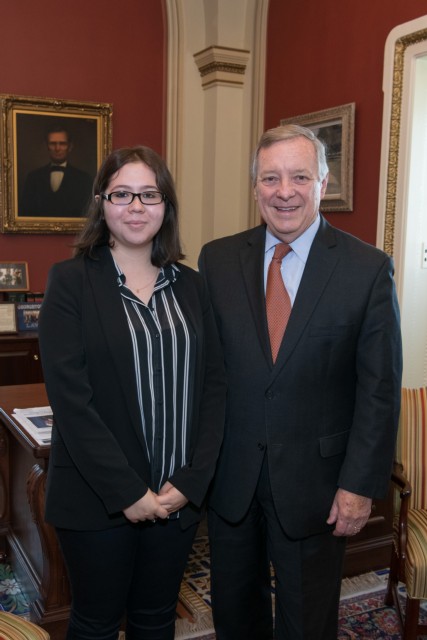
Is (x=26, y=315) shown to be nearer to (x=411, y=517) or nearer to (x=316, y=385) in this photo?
(x=411, y=517)

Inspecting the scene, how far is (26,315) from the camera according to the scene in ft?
15.8

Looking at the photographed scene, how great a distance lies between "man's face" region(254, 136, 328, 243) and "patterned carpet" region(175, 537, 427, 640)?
170 centimetres

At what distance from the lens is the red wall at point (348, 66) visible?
400 cm

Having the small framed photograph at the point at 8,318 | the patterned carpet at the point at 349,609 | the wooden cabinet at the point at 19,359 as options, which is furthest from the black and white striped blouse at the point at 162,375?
the small framed photograph at the point at 8,318

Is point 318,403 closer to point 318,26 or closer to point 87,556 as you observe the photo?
point 87,556

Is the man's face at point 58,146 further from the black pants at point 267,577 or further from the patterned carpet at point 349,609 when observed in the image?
the black pants at point 267,577

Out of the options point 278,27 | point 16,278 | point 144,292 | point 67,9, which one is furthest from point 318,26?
point 144,292

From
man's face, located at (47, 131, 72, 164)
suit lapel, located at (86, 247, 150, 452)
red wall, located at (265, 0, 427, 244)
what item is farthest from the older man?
man's face, located at (47, 131, 72, 164)

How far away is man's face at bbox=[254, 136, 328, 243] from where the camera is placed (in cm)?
196

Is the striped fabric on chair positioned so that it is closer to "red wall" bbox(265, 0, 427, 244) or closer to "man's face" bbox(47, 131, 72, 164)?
"red wall" bbox(265, 0, 427, 244)

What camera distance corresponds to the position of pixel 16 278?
5062 mm

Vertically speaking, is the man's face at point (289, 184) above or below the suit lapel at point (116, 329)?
above

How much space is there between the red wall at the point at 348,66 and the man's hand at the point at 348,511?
7.89ft

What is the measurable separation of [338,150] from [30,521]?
278 cm
